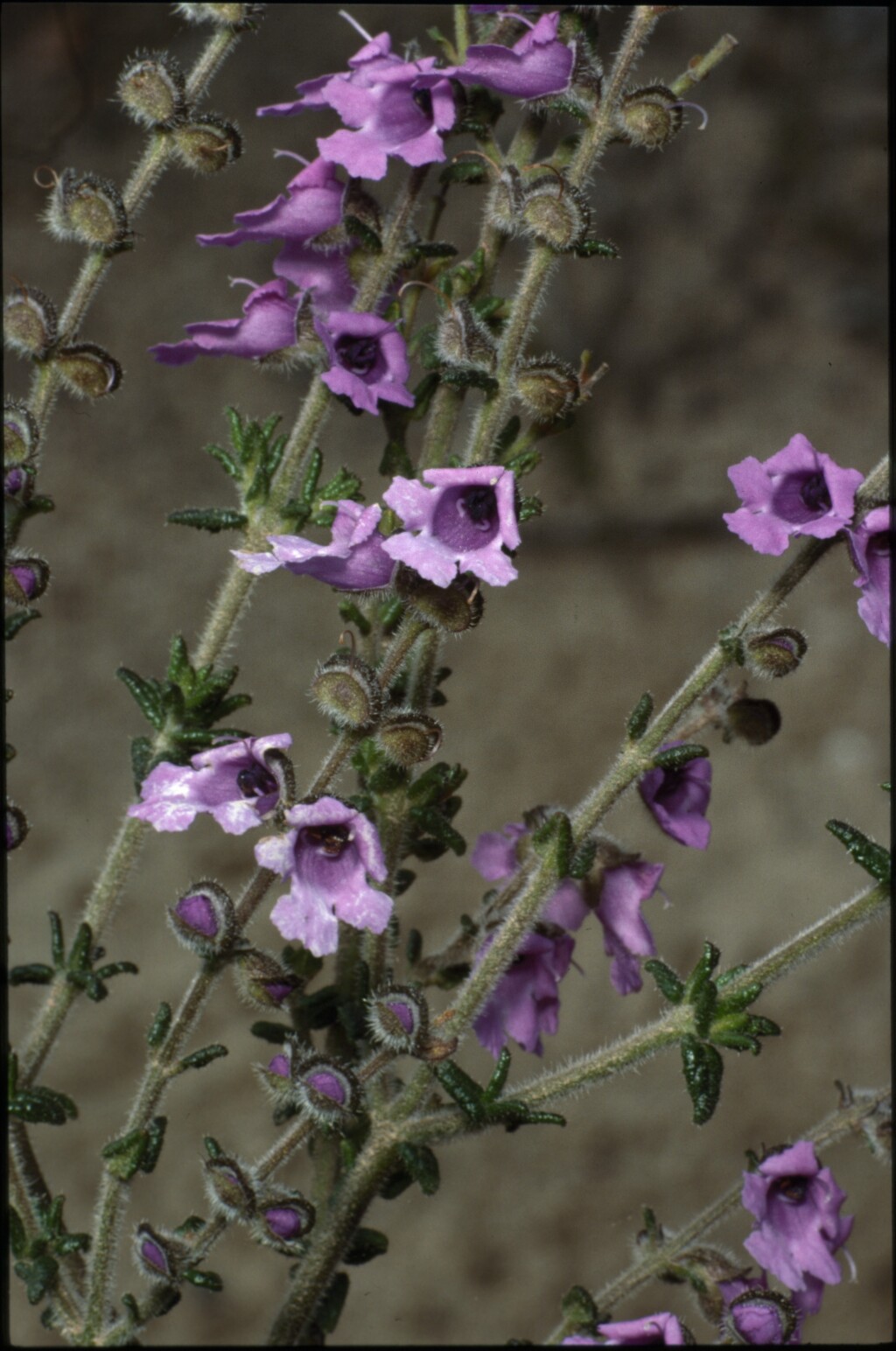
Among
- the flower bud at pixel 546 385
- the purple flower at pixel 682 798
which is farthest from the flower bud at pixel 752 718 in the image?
the flower bud at pixel 546 385

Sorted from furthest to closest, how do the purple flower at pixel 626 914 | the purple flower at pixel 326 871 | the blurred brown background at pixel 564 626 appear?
the blurred brown background at pixel 564 626, the purple flower at pixel 626 914, the purple flower at pixel 326 871

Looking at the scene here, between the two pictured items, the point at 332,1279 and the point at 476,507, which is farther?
the point at 332,1279

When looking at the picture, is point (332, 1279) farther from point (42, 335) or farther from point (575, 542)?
point (575, 542)

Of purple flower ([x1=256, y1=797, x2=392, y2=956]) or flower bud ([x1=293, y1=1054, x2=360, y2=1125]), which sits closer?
purple flower ([x1=256, y1=797, x2=392, y2=956])

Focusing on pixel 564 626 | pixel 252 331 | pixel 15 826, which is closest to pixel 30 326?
pixel 252 331

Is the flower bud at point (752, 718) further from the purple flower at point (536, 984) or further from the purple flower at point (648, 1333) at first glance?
the purple flower at point (648, 1333)

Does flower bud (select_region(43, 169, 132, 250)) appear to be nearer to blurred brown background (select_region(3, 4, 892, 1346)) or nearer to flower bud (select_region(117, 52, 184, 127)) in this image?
flower bud (select_region(117, 52, 184, 127))

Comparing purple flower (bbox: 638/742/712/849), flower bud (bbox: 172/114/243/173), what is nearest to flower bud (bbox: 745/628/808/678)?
purple flower (bbox: 638/742/712/849)

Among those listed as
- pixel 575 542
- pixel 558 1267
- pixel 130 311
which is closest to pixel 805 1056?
pixel 558 1267
